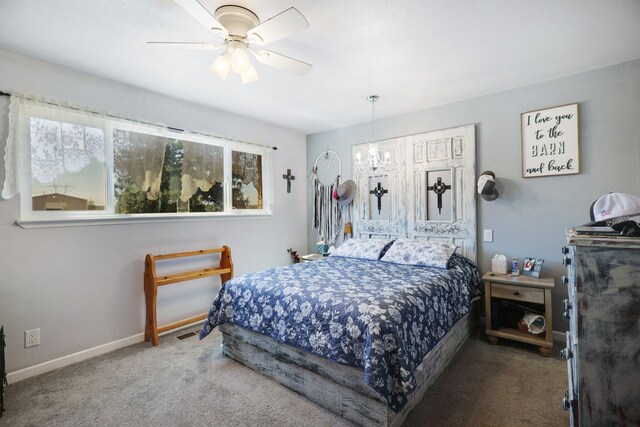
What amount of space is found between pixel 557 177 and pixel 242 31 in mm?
3010

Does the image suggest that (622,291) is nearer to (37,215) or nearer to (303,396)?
(303,396)

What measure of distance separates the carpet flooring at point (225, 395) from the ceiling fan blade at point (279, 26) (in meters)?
2.31

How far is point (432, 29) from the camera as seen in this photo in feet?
6.68

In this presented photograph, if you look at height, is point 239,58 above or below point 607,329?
above

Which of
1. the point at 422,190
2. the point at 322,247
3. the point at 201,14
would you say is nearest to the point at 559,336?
the point at 422,190

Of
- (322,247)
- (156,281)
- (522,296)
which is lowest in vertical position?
(522,296)

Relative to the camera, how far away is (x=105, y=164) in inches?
111

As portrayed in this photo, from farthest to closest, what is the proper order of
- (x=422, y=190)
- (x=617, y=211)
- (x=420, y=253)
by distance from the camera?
(x=422, y=190) < (x=420, y=253) < (x=617, y=211)

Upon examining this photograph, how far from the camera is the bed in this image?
167 cm

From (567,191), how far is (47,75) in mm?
4668

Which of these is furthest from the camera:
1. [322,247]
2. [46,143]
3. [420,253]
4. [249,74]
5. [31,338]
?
[322,247]

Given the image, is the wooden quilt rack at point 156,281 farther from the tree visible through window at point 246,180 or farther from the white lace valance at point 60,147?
the white lace valance at point 60,147

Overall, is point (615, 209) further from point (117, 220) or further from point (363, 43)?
point (117, 220)

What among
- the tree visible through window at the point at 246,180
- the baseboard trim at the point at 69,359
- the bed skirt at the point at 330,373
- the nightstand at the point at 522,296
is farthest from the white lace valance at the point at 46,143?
the nightstand at the point at 522,296
